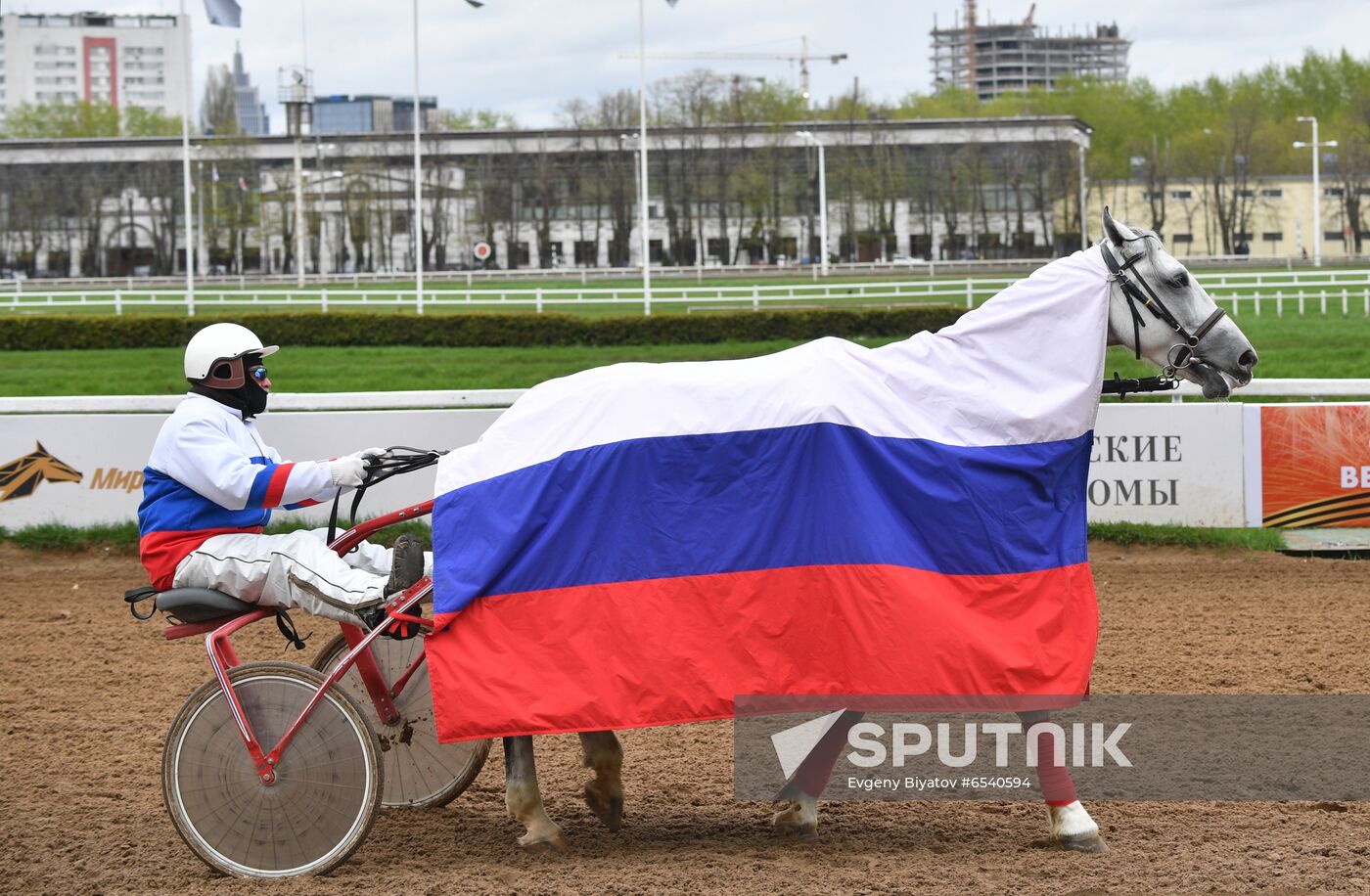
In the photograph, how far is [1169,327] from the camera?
15.9 feet

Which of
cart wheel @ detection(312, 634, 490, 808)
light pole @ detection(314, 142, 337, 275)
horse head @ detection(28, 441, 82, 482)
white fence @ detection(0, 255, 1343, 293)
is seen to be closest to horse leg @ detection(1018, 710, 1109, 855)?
cart wheel @ detection(312, 634, 490, 808)

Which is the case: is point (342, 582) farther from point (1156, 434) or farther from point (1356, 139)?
point (1356, 139)

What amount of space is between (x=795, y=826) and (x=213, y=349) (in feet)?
8.33

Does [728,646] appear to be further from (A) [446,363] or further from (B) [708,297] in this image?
(B) [708,297]

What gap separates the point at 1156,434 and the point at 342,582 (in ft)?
25.8

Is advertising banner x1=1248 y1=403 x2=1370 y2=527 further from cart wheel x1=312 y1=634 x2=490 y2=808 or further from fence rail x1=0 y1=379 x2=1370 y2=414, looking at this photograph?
cart wheel x1=312 y1=634 x2=490 y2=808

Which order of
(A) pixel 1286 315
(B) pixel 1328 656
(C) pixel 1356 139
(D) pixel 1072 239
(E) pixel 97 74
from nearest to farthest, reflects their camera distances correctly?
(B) pixel 1328 656
(A) pixel 1286 315
(D) pixel 1072 239
(C) pixel 1356 139
(E) pixel 97 74

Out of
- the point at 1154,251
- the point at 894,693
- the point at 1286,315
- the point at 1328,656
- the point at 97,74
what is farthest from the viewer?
the point at 97,74

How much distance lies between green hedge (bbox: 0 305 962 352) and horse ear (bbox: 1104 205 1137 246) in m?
21.6

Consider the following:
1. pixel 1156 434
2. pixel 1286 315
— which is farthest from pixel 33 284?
pixel 1156 434

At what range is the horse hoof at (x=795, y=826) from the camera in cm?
507

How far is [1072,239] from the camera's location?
62812mm

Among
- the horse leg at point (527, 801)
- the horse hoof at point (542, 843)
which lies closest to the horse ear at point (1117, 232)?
the horse leg at point (527, 801)
